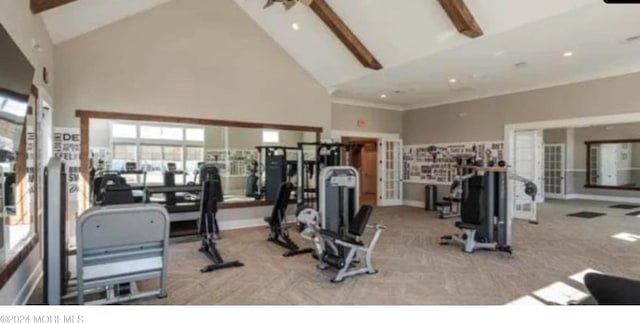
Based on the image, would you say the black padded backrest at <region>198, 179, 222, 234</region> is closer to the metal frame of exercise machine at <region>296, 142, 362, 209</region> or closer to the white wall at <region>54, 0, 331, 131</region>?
the metal frame of exercise machine at <region>296, 142, 362, 209</region>

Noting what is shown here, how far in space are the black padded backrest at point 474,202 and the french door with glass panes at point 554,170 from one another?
28.8ft

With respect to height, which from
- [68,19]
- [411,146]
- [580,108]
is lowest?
[411,146]

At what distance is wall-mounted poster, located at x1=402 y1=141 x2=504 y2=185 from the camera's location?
8.57 metres

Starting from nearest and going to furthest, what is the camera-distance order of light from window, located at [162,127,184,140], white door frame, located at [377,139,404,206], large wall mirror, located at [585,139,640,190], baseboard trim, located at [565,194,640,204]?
light from window, located at [162,127,184,140] → white door frame, located at [377,139,404,206] → baseboard trim, located at [565,194,640,204] → large wall mirror, located at [585,139,640,190]

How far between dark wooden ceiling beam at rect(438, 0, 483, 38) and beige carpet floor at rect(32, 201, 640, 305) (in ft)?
9.98

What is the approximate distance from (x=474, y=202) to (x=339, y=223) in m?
2.16

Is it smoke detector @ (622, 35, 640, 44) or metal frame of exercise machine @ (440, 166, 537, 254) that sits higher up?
smoke detector @ (622, 35, 640, 44)

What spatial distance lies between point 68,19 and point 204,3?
2.37 meters

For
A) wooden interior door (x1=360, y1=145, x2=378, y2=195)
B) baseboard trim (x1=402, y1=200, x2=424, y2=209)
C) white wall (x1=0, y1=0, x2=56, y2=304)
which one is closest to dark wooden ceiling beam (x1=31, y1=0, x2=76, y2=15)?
white wall (x1=0, y1=0, x2=56, y2=304)

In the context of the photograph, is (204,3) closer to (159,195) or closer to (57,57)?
(57,57)

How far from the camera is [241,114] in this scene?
7.11m

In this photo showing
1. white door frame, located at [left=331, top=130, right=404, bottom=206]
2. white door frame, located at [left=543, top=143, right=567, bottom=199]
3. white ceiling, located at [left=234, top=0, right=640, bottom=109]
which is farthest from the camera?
white door frame, located at [left=543, top=143, right=567, bottom=199]

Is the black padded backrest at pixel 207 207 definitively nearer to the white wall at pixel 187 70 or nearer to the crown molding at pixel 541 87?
the white wall at pixel 187 70
